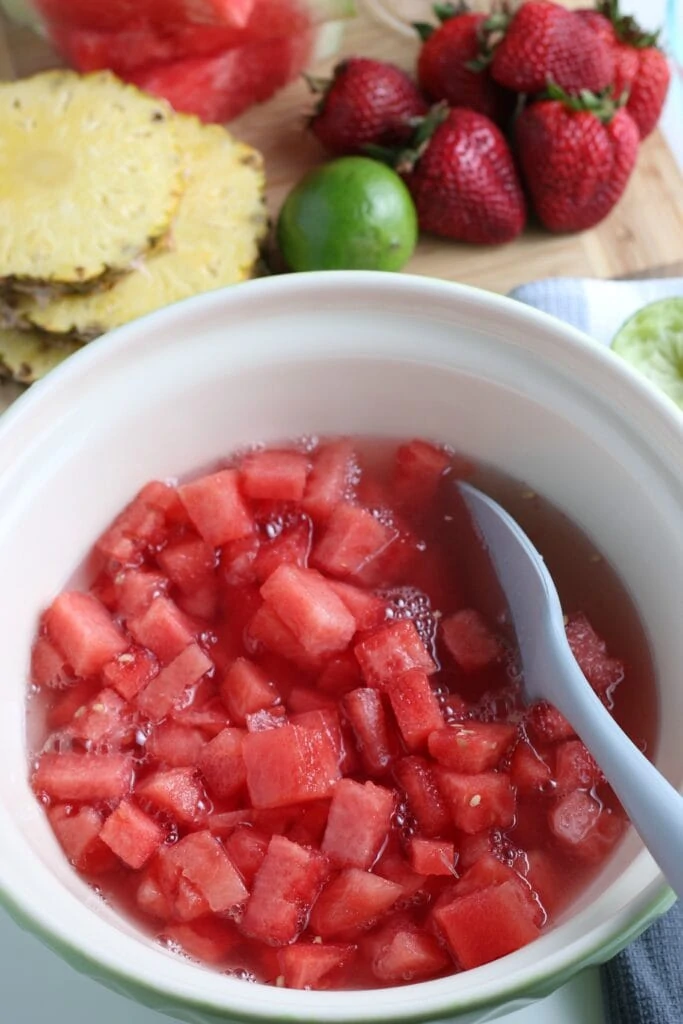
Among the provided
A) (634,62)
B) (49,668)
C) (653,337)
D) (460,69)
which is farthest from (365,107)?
(49,668)

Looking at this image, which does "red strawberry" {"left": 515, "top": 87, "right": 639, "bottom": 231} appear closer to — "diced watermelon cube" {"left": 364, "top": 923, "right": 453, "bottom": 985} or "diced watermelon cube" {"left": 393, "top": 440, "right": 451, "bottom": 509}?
"diced watermelon cube" {"left": 393, "top": 440, "right": 451, "bottom": 509}

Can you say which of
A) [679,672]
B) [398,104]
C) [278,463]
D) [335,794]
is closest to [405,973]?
[335,794]

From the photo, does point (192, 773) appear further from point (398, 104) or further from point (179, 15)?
point (179, 15)

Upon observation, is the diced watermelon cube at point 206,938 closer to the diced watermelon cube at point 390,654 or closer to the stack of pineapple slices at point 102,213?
the diced watermelon cube at point 390,654

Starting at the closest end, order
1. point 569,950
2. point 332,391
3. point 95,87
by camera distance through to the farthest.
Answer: point 569,950
point 332,391
point 95,87

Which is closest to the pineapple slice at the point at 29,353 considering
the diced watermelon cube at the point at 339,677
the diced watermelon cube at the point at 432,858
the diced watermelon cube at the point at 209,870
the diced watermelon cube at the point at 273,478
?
the diced watermelon cube at the point at 273,478

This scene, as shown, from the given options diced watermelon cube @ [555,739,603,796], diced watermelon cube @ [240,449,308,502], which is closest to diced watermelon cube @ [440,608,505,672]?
diced watermelon cube @ [555,739,603,796]
